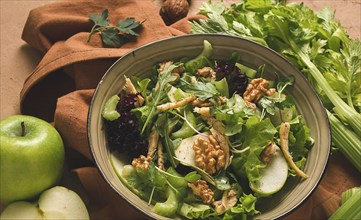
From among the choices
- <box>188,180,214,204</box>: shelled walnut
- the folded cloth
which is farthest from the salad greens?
the folded cloth

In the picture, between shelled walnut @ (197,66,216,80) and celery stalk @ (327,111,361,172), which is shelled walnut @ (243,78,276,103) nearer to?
shelled walnut @ (197,66,216,80)

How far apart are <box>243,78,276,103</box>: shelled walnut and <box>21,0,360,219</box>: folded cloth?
0.91 ft

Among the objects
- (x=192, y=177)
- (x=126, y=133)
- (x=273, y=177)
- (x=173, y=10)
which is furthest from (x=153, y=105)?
(x=173, y=10)

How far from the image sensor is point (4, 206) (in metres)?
1.48

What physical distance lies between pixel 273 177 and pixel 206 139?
0.57ft

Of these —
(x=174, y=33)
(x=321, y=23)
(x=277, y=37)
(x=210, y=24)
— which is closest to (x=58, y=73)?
(x=174, y=33)

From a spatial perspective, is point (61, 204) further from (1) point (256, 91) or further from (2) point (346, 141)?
(2) point (346, 141)

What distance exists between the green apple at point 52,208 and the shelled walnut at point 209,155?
344mm

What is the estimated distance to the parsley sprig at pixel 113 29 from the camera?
1.58 m

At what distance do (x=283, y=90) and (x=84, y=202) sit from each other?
23.3 inches

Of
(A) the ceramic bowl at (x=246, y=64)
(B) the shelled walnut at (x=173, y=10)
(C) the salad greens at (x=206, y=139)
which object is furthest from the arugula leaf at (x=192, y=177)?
(B) the shelled walnut at (x=173, y=10)

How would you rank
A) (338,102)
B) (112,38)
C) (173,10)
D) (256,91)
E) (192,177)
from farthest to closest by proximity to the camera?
(173,10) → (112,38) → (338,102) → (256,91) → (192,177)

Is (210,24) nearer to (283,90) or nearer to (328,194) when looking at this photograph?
(283,90)

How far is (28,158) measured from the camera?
54.1 inches
